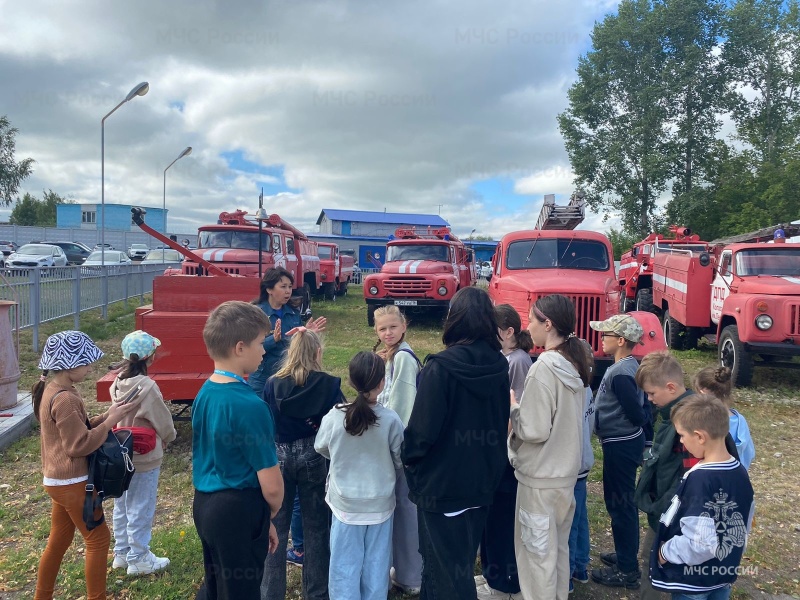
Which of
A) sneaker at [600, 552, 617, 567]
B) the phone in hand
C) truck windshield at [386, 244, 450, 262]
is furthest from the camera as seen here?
truck windshield at [386, 244, 450, 262]

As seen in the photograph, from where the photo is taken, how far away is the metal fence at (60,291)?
8508 mm

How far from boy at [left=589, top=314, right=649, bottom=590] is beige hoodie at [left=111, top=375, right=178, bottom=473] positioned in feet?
8.65

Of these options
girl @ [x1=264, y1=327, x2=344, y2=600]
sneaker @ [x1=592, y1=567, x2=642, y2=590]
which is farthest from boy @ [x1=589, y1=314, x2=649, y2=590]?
girl @ [x1=264, y1=327, x2=344, y2=600]

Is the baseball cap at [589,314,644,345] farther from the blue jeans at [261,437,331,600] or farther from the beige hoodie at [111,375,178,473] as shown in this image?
the beige hoodie at [111,375,178,473]

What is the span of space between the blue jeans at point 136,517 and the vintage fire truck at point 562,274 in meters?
4.75

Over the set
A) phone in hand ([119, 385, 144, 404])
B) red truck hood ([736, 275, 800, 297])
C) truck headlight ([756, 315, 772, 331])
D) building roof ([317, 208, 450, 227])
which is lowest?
phone in hand ([119, 385, 144, 404])

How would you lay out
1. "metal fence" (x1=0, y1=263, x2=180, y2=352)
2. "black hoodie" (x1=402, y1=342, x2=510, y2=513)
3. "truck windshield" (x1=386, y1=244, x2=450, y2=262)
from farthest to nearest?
1. "truck windshield" (x1=386, y1=244, x2=450, y2=262)
2. "metal fence" (x1=0, y1=263, x2=180, y2=352)
3. "black hoodie" (x1=402, y1=342, x2=510, y2=513)

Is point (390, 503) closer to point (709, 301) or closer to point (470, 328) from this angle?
point (470, 328)

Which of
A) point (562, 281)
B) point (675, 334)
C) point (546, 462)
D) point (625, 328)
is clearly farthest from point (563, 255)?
point (546, 462)

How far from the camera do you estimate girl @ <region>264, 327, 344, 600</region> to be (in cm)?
276

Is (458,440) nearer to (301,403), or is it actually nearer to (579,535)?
(301,403)

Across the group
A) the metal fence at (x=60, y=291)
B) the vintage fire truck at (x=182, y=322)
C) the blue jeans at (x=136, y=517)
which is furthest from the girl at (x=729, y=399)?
the metal fence at (x=60, y=291)

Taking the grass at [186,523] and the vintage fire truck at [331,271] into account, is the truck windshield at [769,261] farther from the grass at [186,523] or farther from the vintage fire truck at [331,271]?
the vintage fire truck at [331,271]

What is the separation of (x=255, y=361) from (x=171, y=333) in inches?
118
